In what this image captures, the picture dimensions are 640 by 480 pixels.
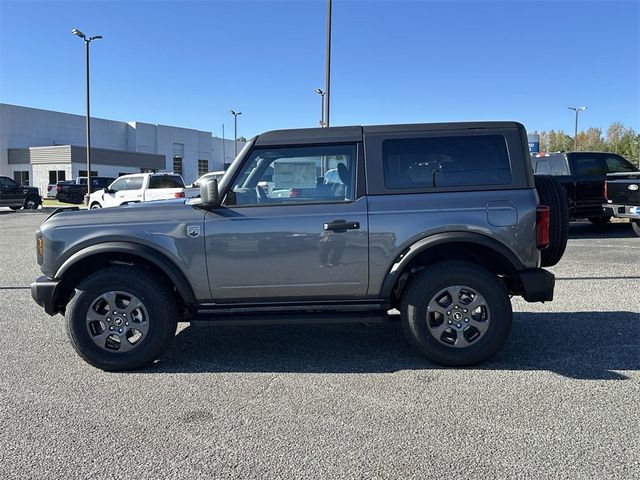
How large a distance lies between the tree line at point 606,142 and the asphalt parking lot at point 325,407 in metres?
30.7

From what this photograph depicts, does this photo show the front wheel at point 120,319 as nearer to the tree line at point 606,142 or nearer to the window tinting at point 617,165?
the window tinting at point 617,165

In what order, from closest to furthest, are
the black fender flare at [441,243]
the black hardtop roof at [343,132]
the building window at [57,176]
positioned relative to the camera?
the black fender flare at [441,243] → the black hardtop roof at [343,132] → the building window at [57,176]

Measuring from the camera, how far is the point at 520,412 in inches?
137

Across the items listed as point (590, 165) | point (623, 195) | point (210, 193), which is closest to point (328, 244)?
point (210, 193)

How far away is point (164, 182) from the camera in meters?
19.8

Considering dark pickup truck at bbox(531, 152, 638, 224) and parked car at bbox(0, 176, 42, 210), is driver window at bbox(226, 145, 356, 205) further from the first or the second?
parked car at bbox(0, 176, 42, 210)

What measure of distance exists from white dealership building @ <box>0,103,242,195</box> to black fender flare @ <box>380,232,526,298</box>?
49657 mm

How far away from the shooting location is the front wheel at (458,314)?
4.21 m

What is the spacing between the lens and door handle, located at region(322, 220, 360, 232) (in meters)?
4.20

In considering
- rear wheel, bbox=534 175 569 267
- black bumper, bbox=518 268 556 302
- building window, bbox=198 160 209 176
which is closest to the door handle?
black bumper, bbox=518 268 556 302

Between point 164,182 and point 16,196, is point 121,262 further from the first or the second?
point 16,196

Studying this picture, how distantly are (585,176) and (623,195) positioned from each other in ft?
4.25

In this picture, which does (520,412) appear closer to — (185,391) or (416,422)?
(416,422)

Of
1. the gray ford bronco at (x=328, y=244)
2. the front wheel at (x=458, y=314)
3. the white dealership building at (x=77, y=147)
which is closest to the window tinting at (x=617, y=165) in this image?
the gray ford bronco at (x=328, y=244)
